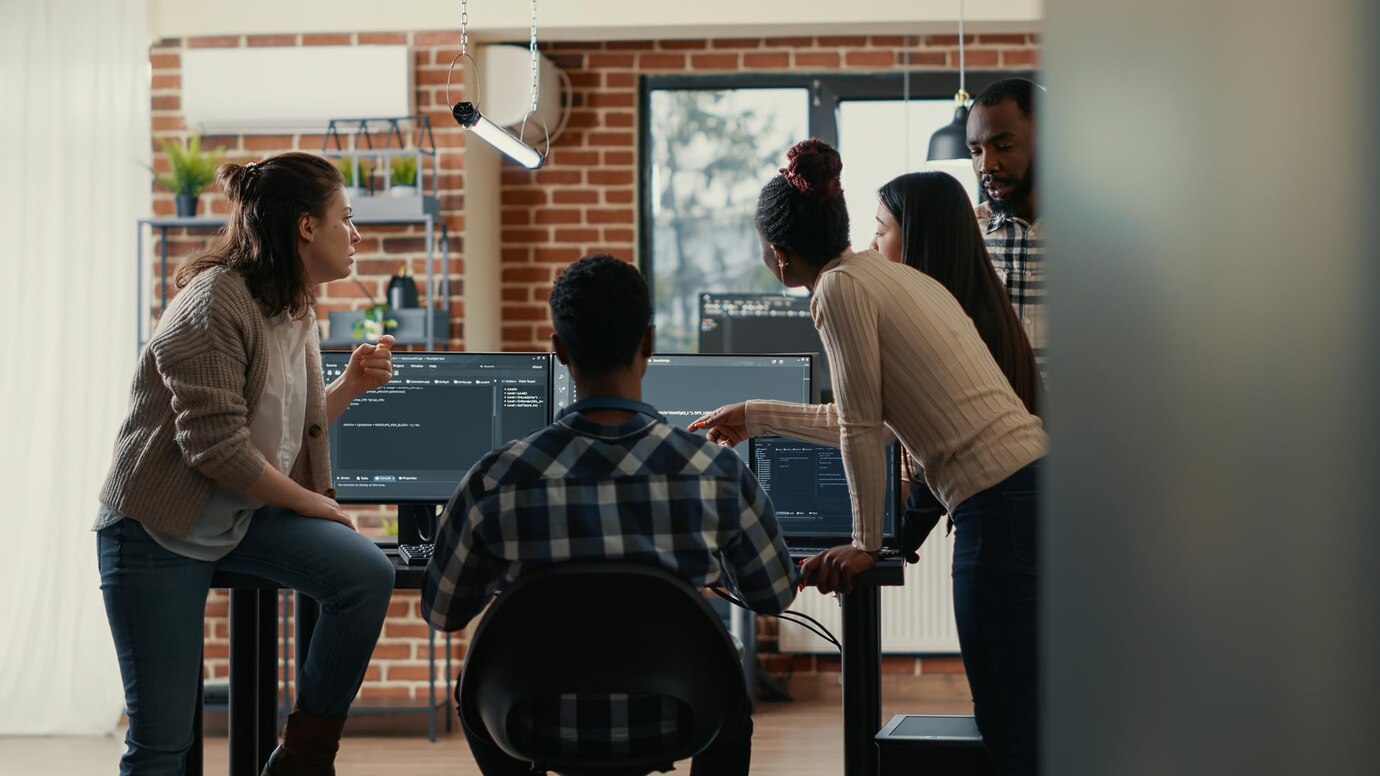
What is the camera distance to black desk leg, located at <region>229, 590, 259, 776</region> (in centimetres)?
232

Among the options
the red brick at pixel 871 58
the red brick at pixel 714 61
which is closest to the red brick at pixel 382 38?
the red brick at pixel 714 61

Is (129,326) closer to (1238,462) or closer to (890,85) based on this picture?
(890,85)

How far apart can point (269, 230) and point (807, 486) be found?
1050mm

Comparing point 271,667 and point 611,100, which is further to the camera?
point 611,100

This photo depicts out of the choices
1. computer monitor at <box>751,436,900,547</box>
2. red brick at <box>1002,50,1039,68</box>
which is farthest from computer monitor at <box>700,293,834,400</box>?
computer monitor at <box>751,436,900,547</box>

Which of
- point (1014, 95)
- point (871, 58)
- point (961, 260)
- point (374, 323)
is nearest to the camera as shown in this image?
point (961, 260)

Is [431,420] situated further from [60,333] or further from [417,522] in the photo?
[60,333]

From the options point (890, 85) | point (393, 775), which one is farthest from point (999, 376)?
point (890, 85)

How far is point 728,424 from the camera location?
2.21 metres

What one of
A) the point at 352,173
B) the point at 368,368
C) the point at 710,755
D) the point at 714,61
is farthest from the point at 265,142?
the point at 710,755

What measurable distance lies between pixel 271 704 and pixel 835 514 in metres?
1.11

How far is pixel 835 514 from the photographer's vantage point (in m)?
2.40

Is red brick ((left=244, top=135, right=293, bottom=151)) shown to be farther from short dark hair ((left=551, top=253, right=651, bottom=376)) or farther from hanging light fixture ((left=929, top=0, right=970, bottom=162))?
short dark hair ((left=551, top=253, right=651, bottom=376))

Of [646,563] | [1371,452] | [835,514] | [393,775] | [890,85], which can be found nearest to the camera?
[1371,452]
